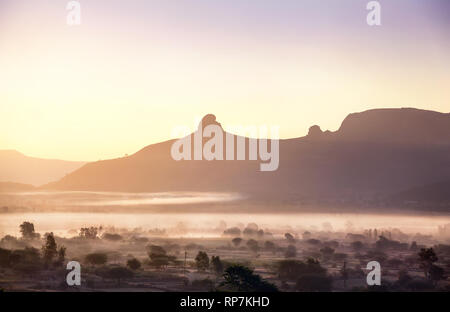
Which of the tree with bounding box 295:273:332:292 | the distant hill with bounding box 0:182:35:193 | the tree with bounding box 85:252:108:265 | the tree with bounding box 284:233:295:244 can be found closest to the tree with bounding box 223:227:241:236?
the tree with bounding box 284:233:295:244

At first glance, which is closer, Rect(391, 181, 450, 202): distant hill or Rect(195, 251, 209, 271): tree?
Rect(195, 251, 209, 271): tree

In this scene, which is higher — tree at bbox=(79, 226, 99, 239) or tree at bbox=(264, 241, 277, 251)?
tree at bbox=(79, 226, 99, 239)

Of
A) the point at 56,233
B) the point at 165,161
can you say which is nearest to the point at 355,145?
the point at 165,161

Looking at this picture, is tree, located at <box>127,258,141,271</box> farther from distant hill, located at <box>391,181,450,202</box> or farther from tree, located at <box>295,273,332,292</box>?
distant hill, located at <box>391,181,450,202</box>

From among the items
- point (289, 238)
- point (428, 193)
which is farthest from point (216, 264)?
point (428, 193)

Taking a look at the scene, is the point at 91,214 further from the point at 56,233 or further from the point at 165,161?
the point at 165,161
